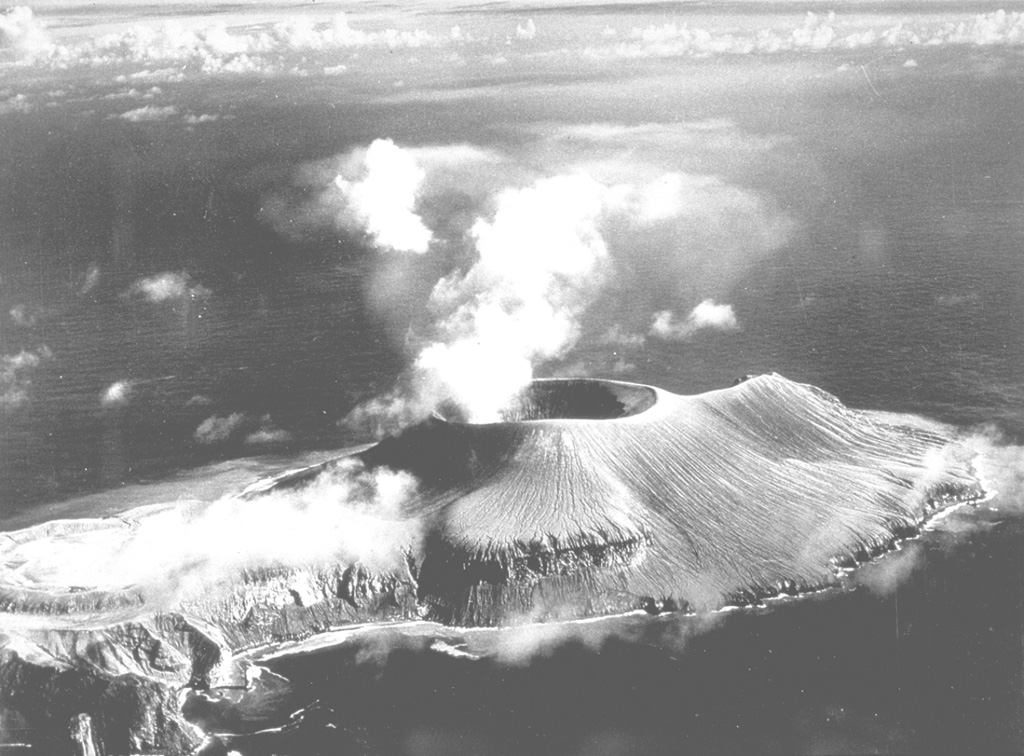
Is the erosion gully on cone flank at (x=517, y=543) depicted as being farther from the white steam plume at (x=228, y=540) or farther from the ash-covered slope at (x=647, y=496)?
the white steam plume at (x=228, y=540)

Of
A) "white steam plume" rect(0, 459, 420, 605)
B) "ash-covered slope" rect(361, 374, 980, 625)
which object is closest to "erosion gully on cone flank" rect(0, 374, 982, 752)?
"ash-covered slope" rect(361, 374, 980, 625)

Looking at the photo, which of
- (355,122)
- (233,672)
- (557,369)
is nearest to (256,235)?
(355,122)

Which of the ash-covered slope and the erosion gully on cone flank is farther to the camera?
the ash-covered slope

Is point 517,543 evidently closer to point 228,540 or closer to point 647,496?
point 647,496

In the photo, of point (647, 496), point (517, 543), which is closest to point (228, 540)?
point (517, 543)

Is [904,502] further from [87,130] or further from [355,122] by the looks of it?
[87,130]

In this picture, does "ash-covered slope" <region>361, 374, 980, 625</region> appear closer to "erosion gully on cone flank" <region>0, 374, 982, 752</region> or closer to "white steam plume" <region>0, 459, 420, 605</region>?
"erosion gully on cone flank" <region>0, 374, 982, 752</region>
